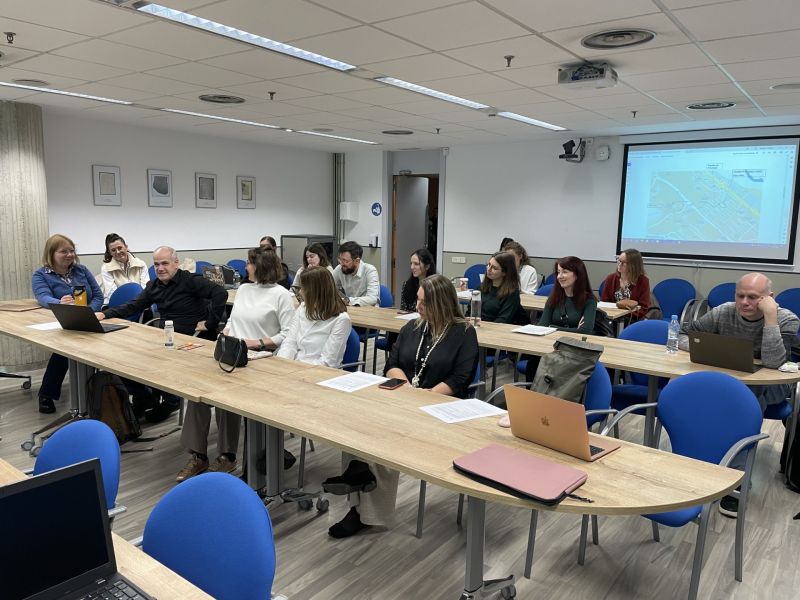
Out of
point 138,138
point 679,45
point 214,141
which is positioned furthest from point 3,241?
point 679,45

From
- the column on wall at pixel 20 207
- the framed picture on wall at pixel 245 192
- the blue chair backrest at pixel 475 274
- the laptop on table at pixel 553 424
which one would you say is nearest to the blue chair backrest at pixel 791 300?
the blue chair backrest at pixel 475 274

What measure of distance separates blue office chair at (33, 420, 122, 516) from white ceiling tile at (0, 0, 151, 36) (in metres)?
2.38

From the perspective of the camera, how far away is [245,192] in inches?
365

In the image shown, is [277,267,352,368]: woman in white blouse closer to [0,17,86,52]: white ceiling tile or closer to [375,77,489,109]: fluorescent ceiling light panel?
[375,77,489,109]: fluorescent ceiling light panel

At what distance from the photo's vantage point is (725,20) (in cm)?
322

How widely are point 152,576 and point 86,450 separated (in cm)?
67

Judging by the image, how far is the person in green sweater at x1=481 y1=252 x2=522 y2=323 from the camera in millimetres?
5004

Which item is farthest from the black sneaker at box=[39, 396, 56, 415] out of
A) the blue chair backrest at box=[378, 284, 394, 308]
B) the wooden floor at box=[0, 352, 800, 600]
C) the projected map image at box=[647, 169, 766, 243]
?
the projected map image at box=[647, 169, 766, 243]

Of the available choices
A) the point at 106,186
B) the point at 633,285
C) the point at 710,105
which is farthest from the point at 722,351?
the point at 106,186

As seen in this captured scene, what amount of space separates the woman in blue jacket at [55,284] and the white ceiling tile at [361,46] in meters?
2.78

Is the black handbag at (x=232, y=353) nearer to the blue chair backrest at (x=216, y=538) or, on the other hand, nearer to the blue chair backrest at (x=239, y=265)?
the blue chair backrest at (x=216, y=538)

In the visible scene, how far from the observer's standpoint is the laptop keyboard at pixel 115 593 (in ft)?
4.18

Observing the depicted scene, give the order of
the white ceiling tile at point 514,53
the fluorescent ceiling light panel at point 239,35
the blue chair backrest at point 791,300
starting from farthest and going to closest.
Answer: the blue chair backrest at point 791,300 < the white ceiling tile at point 514,53 < the fluorescent ceiling light panel at point 239,35

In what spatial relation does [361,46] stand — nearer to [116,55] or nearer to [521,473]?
[116,55]
